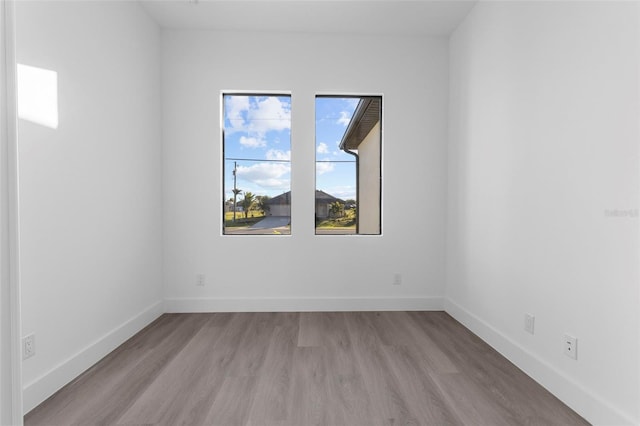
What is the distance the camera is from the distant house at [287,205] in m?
3.60

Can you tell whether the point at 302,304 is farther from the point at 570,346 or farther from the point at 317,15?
the point at 317,15

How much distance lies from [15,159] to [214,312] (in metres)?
2.91

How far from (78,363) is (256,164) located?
2.29 metres

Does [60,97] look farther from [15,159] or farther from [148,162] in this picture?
[15,159]

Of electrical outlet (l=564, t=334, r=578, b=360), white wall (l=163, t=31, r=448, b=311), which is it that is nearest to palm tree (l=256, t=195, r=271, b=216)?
white wall (l=163, t=31, r=448, b=311)

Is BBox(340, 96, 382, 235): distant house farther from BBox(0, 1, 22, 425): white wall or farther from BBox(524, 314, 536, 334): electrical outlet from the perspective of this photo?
BBox(0, 1, 22, 425): white wall

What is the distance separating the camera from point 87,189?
2309 mm

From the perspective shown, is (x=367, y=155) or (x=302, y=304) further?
(x=367, y=155)

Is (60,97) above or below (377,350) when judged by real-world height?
above

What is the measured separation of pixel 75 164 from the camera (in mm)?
2193

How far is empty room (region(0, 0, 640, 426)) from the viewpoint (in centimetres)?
171

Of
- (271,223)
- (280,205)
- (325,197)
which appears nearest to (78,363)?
(271,223)

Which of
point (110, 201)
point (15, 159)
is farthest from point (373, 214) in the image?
point (15, 159)

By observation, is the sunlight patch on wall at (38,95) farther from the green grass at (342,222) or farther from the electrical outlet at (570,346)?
the electrical outlet at (570,346)
